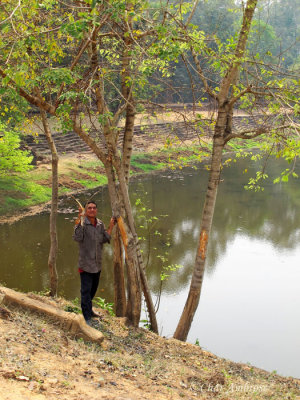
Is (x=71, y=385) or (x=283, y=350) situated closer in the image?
(x=71, y=385)

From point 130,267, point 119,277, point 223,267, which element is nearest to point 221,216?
point 223,267

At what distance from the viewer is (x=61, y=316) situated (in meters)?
5.86

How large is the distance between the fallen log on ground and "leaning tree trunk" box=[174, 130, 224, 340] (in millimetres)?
2576

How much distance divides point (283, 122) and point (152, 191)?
709 inches

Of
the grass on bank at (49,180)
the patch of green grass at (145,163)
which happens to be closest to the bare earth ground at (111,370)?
the grass on bank at (49,180)

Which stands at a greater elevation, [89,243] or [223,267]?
[89,243]

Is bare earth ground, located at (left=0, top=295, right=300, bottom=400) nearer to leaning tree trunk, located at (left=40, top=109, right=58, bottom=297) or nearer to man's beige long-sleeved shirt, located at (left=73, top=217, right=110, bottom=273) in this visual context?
man's beige long-sleeved shirt, located at (left=73, top=217, right=110, bottom=273)

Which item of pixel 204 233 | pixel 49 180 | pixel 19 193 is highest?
pixel 204 233

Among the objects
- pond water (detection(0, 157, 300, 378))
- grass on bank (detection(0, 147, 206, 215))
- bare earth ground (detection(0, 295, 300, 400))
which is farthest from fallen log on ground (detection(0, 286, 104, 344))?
grass on bank (detection(0, 147, 206, 215))

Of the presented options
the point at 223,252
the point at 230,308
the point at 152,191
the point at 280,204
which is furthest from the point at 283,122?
the point at 152,191

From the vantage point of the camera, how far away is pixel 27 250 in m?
15.4

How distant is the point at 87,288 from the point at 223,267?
895cm

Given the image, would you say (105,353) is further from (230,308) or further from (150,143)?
(150,143)

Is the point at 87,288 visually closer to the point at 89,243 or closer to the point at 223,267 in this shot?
the point at 89,243
